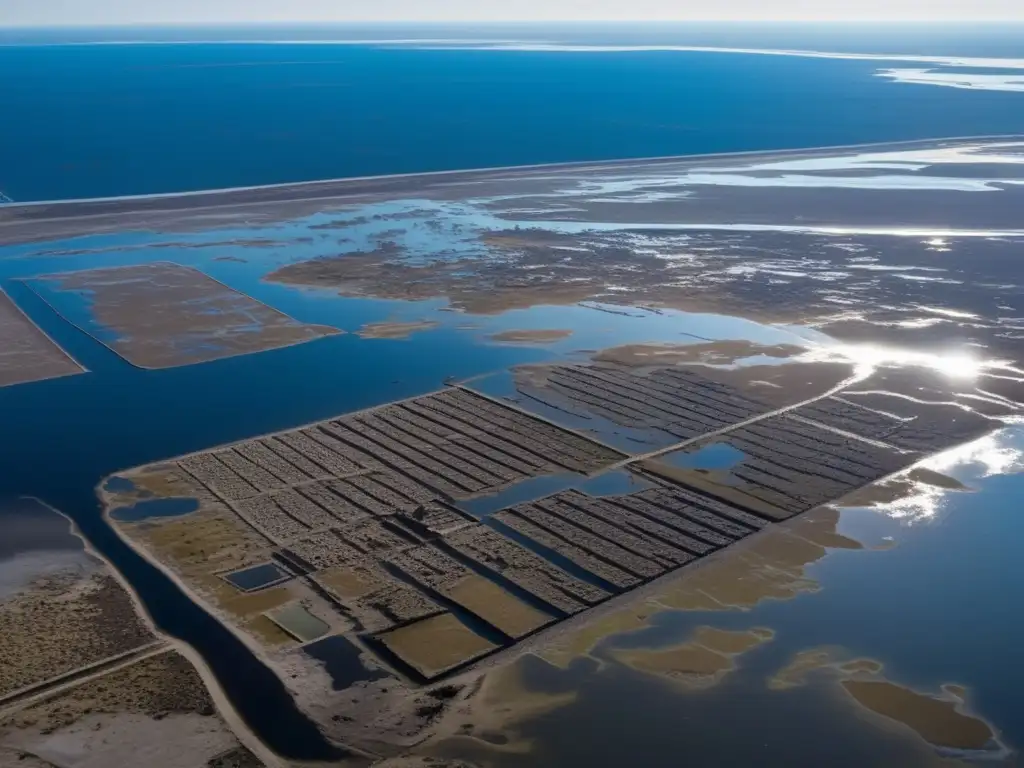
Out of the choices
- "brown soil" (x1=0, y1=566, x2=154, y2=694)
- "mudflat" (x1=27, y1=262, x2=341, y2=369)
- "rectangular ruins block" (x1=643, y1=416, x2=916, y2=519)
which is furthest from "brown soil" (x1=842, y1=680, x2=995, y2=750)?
"mudflat" (x1=27, y1=262, x2=341, y2=369)

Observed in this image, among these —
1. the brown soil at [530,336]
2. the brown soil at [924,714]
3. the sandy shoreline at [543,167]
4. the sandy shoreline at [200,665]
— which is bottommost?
the brown soil at [924,714]

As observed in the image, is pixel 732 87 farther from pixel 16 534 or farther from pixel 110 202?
pixel 16 534

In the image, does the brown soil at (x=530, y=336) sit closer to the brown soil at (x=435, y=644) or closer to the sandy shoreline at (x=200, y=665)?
the sandy shoreline at (x=200, y=665)

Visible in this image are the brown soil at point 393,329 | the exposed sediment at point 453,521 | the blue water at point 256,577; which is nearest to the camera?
the exposed sediment at point 453,521

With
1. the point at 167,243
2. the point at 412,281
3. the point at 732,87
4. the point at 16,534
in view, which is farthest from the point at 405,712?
the point at 732,87

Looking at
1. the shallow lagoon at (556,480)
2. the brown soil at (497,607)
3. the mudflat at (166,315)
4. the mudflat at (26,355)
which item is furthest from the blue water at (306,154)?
the brown soil at (497,607)

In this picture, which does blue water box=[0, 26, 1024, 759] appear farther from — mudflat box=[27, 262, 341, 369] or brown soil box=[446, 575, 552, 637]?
brown soil box=[446, 575, 552, 637]

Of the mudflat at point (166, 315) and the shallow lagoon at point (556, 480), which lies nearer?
the shallow lagoon at point (556, 480)

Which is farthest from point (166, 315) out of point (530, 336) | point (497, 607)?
point (497, 607)
